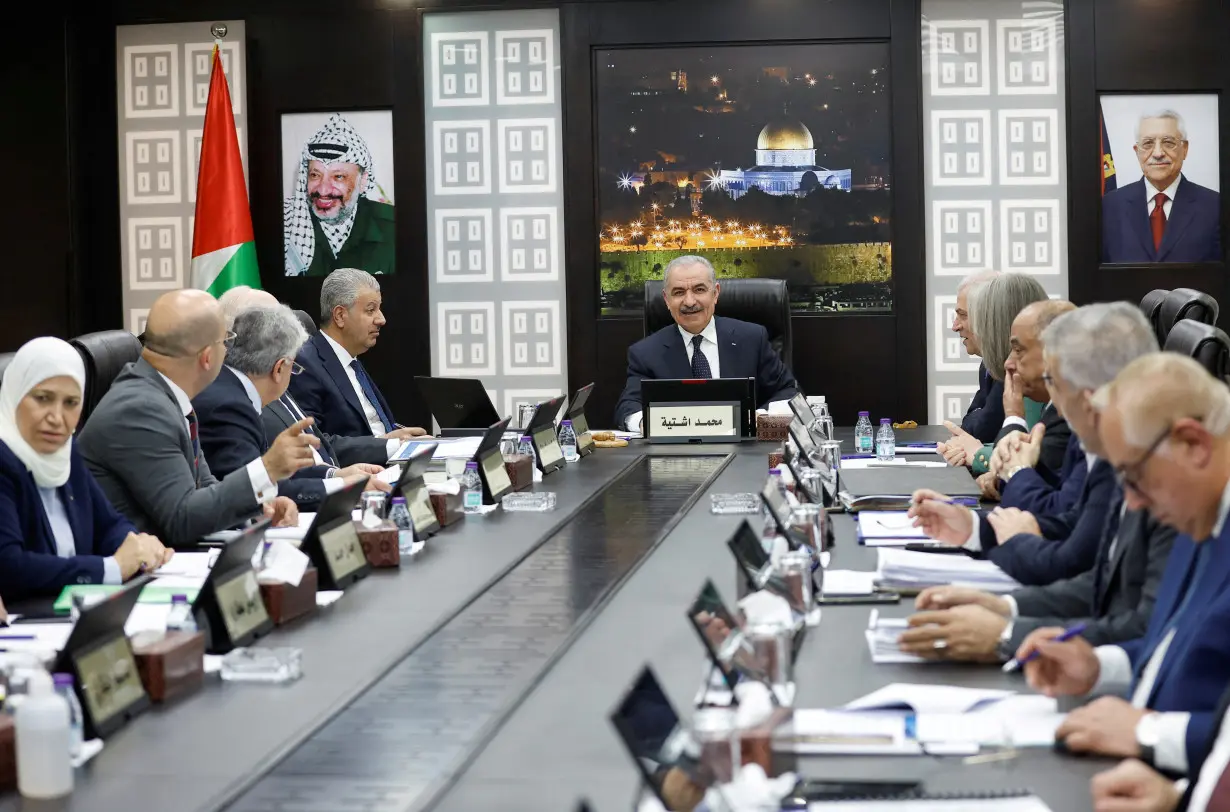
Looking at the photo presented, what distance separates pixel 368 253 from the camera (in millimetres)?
7953

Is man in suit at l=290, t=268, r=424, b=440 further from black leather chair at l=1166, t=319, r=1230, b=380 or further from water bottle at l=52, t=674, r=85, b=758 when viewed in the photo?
water bottle at l=52, t=674, r=85, b=758

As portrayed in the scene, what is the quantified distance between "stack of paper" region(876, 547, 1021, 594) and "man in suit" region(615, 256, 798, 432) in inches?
137

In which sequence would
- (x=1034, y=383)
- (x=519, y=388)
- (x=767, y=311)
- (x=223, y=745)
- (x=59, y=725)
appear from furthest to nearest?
1. (x=519, y=388)
2. (x=767, y=311)
3. (x=1034, y=383)
4. (x=223, y=745)
5. (x=59, y=725)


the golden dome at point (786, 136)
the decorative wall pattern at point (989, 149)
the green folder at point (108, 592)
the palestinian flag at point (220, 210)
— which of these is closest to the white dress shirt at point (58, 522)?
the green folder at point (108, 592)

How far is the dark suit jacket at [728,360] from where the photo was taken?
6.55m

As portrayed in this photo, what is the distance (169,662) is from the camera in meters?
2.29

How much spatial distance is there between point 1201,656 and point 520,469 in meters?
2.85

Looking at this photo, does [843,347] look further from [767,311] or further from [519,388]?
[519,388]

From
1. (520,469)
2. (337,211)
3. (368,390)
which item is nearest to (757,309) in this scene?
(368,390)

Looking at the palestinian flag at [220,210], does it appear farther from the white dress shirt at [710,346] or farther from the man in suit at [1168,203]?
the man in suit at [1168,203]

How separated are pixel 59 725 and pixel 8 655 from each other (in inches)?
11.5

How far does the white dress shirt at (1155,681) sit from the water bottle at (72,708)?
4.71ft

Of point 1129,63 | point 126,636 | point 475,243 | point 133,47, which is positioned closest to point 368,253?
point 475,243

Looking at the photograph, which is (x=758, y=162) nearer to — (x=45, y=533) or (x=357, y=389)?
(x=357, y=389)
